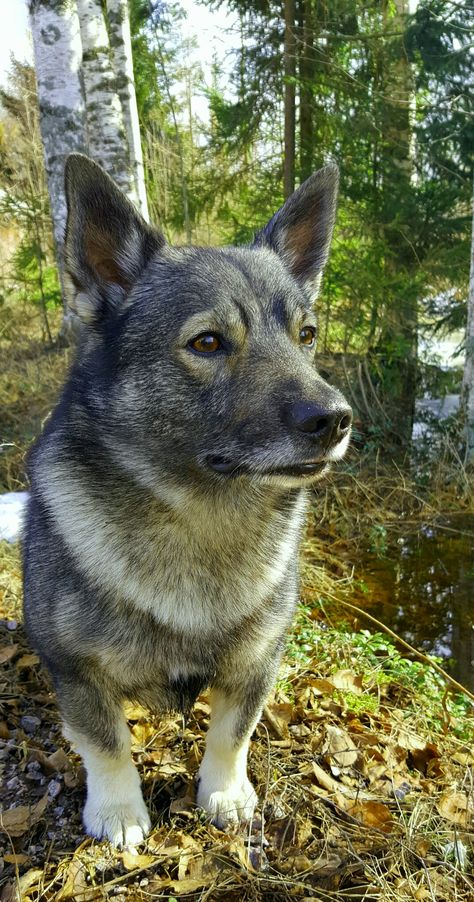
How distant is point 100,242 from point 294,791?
239 cm

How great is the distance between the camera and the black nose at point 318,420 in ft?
6.19

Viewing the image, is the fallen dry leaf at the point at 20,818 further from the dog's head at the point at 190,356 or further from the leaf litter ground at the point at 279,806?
the dog's head at the point at 190,356

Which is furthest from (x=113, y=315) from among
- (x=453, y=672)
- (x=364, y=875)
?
(x=453, y=672)

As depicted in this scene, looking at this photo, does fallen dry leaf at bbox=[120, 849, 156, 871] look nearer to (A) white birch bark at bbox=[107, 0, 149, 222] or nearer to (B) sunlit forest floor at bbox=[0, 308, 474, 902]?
(B) sunlit forest floor at bbox=[0, 308, 474, 902]

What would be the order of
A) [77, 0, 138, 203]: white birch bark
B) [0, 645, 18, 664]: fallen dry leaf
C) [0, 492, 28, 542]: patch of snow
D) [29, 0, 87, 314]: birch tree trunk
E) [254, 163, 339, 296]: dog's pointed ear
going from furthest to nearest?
[29, 0, 87, 314]: birch tree trunk → [77, 0, 138, 203]: white birch bark → [0, 492, 28, 542]: patch of snow → [0, 645, 18, 664]: fallen dry leaf → [254, 163, 339, 296]: dog's pointed ear

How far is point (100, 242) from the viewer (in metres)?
2.34

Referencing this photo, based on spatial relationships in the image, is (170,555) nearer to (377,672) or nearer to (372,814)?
(372,814)

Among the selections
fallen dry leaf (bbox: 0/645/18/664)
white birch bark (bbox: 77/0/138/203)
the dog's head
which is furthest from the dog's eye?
white birch bark (bbox: 77/0/138/203)

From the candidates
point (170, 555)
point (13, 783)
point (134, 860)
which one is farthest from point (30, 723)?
point (170, 555)

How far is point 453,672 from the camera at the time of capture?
425 centimetres

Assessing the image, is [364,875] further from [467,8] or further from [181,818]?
[467,8]

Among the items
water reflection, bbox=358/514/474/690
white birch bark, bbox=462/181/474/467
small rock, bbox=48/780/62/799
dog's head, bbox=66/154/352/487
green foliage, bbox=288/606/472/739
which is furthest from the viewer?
white birch bark, bbox=462/181/474/467

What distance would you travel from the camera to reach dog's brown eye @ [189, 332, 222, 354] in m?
2.15

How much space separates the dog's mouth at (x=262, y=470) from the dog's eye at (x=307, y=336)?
2.11 feet
